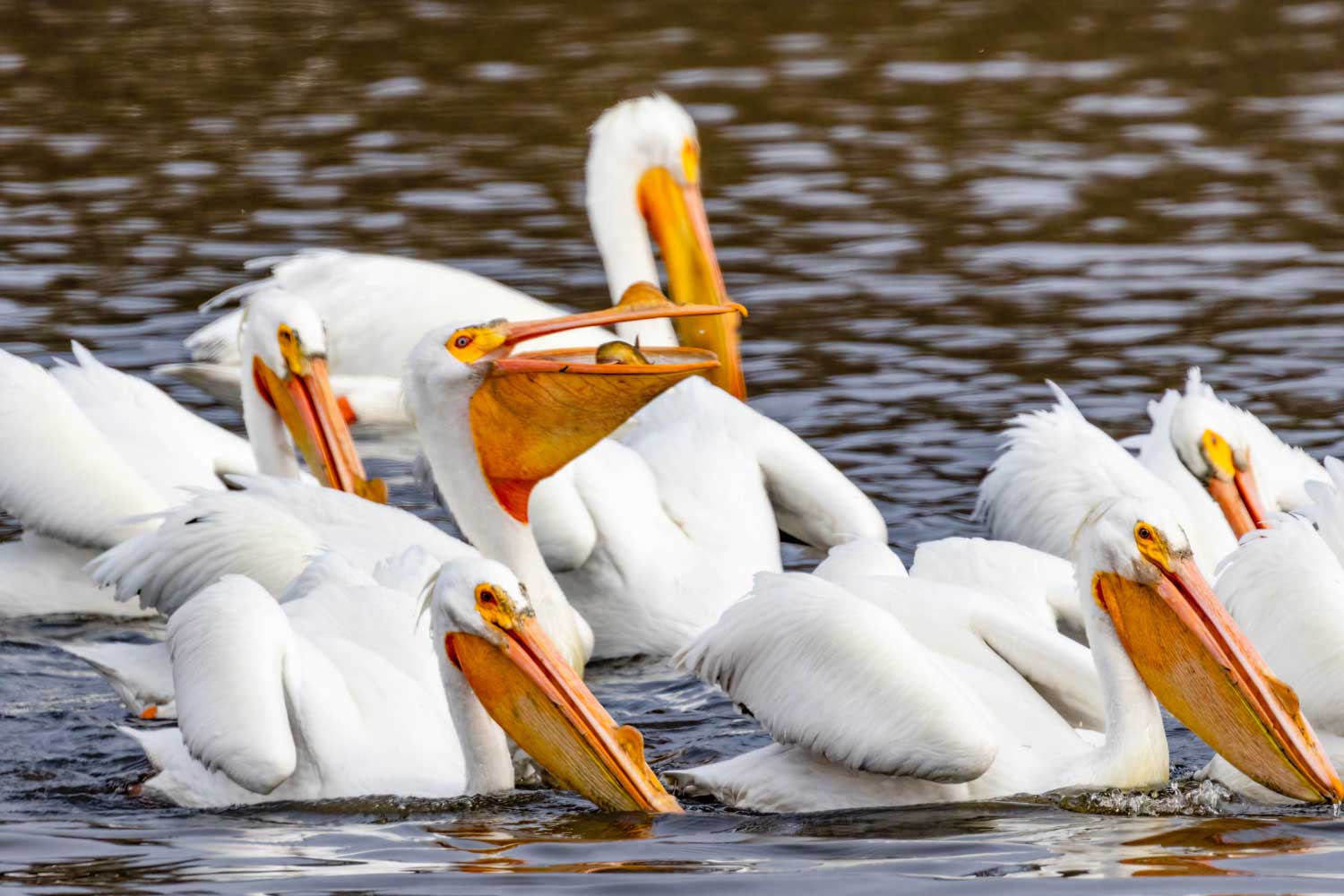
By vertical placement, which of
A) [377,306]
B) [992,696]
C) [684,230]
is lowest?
[992,696]

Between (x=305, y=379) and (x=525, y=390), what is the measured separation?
107cm

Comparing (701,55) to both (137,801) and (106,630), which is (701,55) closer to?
(106,630)

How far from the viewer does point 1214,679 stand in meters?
4.41

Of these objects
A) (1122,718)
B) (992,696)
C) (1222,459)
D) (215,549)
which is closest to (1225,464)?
(1222,459)

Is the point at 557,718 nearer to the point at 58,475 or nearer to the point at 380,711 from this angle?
the point at 380,711

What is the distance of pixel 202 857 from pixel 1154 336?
5.01 metres

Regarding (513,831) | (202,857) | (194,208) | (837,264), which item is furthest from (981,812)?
(194,208)

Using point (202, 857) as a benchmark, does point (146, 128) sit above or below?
above

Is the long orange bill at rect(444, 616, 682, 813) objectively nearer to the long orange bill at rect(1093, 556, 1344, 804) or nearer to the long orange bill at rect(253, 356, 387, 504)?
the long orange bill at rect(1093, 556, 1344, 804)

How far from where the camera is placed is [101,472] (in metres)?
5.97

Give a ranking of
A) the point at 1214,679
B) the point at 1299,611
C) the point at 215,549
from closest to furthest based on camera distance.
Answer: the point at 1214,679 < the point at 1299,611 < the point at 215,549

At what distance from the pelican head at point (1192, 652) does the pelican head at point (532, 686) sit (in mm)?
918

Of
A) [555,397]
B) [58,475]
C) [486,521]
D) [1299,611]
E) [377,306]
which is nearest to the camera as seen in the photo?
[1299,611]

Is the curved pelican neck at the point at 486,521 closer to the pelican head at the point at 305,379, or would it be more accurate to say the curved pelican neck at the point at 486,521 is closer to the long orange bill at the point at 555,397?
the long orange bill at the point at 555,397
